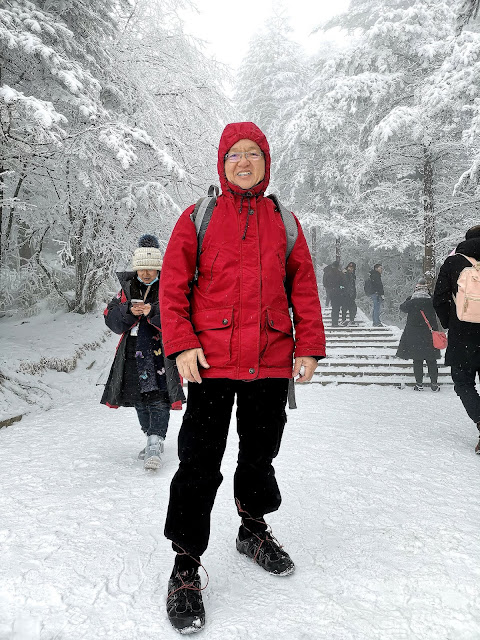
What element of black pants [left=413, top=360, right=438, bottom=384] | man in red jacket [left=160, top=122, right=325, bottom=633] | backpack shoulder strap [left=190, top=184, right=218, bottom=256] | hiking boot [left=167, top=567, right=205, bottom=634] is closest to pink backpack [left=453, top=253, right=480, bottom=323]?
man in red jacket [left=160, top=122, right=325, bottom=633]

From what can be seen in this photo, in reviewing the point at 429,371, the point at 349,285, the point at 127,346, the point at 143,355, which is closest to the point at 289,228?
the point at 143,355

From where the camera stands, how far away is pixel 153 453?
4.09 m

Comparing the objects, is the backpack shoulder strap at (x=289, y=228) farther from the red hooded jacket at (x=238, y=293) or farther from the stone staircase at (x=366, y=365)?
the stone staircase at (x=366, y=365)

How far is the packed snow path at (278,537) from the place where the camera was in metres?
2.00

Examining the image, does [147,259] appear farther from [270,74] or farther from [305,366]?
[270,74]

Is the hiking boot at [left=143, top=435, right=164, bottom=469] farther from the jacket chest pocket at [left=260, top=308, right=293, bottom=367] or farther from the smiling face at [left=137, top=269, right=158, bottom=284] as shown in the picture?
the jacket chest pocket at [left=260, top=308, right=293, bottom=367]

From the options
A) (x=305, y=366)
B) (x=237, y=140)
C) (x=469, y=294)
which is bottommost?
(x=305, y=366)

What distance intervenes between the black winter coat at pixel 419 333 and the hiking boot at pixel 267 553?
22.3 feet

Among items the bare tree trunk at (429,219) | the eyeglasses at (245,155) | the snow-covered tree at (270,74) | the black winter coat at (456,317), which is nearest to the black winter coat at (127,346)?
the eyeglasses at (245,155)

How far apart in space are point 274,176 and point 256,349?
70.6 ft

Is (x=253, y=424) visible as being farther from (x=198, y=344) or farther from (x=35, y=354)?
(x=35, y=354)

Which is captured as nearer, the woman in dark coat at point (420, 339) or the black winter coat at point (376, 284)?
the woman in dark coat at point (420, 339)

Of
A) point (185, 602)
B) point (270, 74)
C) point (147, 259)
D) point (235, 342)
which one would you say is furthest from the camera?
point (270, 74)

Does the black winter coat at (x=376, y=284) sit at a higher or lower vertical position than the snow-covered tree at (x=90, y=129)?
lower
